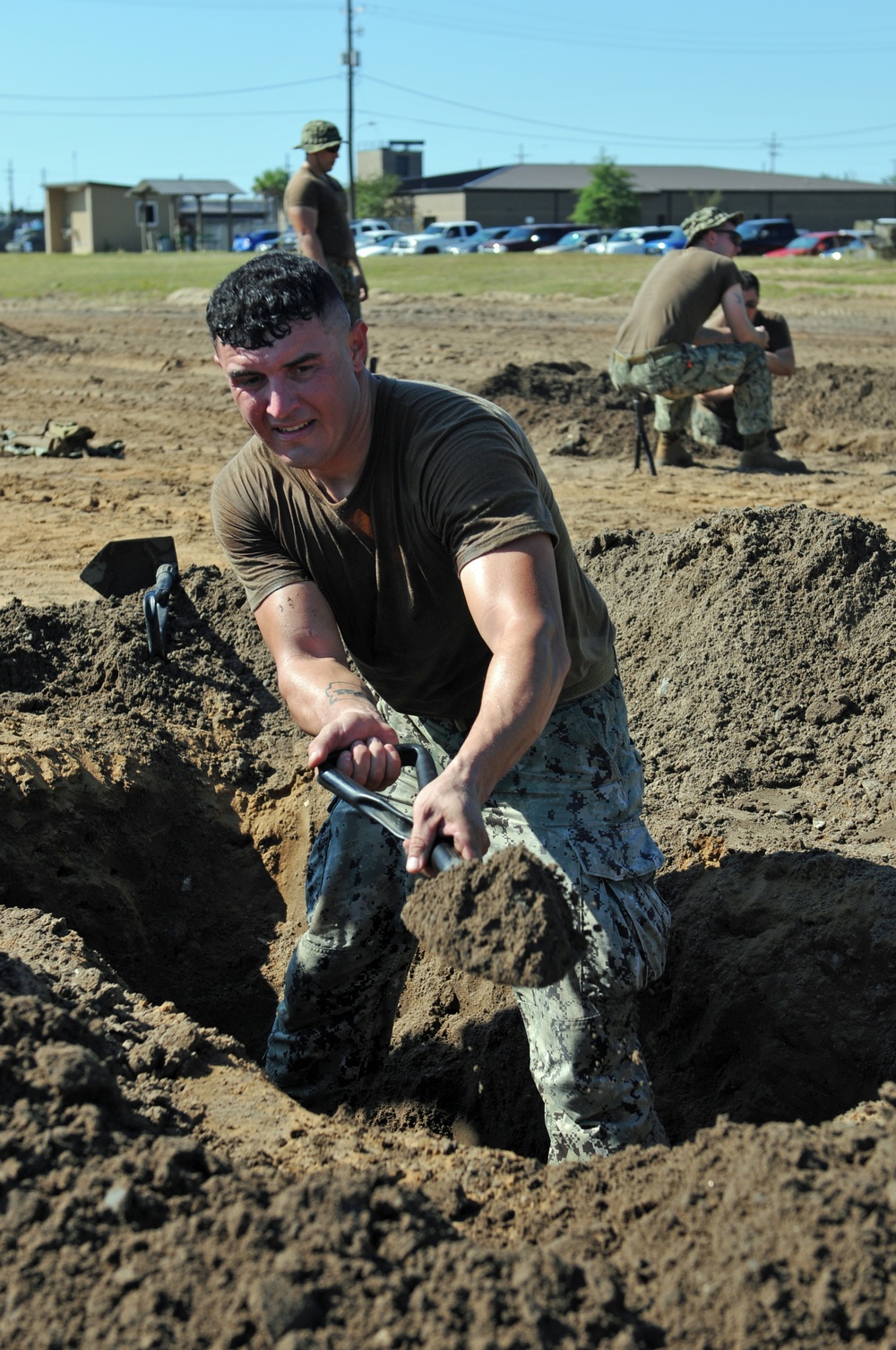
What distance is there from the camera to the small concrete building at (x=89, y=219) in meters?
48.6

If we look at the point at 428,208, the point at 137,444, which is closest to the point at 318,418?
the point at 137,444

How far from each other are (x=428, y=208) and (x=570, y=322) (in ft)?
175

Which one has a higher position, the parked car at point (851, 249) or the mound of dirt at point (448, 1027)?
the parked car at point (851, 249)

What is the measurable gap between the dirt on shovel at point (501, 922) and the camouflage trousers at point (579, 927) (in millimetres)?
598

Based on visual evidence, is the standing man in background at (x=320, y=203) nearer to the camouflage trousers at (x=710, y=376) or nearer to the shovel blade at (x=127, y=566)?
the camouflage trousers at (x=710, y=376)

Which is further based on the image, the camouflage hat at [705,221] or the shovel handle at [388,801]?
the camouflage hat at [705,221]

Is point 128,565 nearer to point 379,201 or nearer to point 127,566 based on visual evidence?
point 127,566

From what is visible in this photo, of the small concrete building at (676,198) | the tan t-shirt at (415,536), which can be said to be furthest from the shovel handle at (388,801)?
the small concrete building at (676,198)

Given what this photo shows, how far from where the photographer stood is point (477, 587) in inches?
107

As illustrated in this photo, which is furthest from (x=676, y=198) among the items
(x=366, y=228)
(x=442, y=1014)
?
(x=442, y=1014)

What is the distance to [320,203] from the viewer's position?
832cm

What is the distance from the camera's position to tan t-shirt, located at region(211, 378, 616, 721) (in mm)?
2768

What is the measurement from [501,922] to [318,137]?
733 centimetres

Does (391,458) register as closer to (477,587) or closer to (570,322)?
(477,587)
